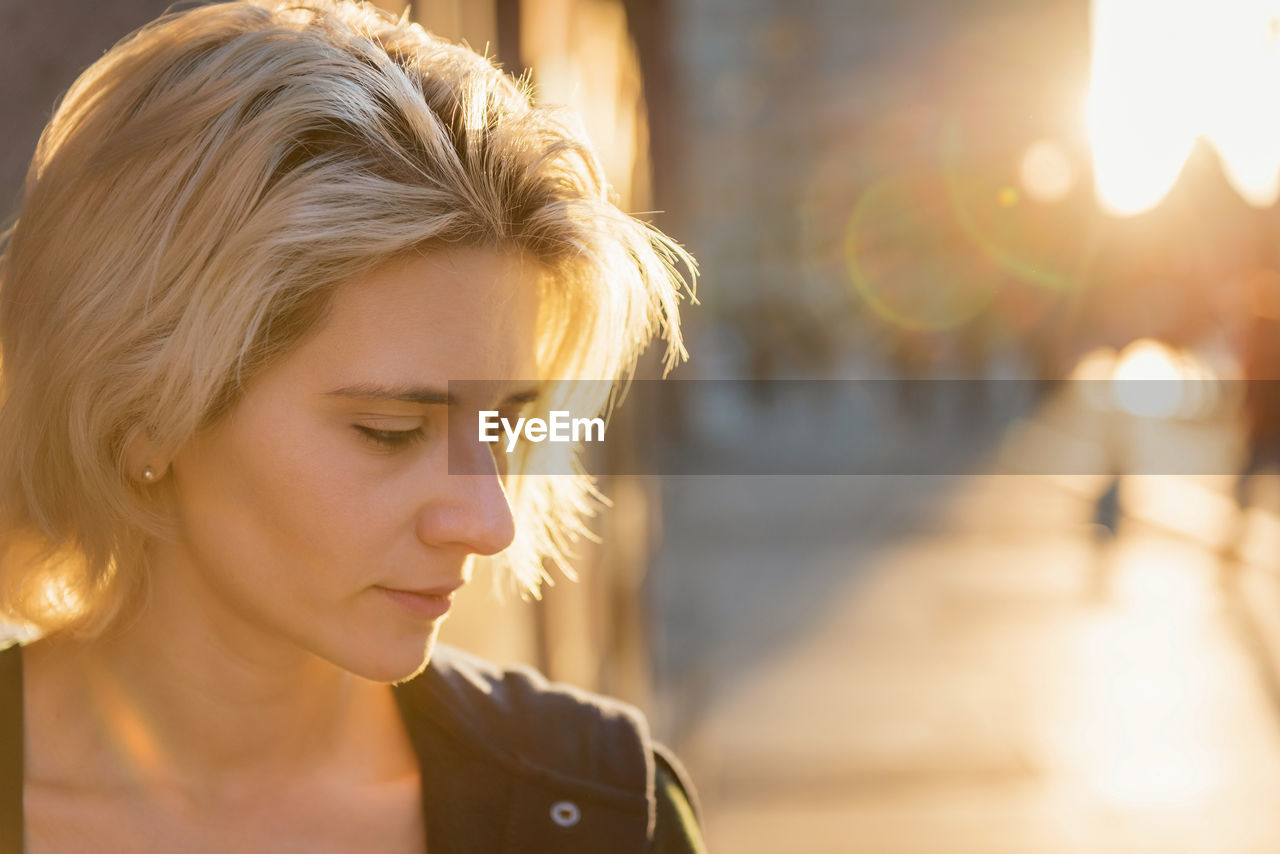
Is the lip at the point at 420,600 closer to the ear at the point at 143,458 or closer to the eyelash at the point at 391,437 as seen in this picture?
the eyelash at the point at 391,437

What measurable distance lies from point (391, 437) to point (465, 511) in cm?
14

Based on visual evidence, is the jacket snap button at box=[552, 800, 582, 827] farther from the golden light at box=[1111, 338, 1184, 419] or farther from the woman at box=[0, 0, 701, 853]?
the golden light at box=[1111, 338, 1184, 419]

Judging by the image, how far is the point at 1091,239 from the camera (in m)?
32.1

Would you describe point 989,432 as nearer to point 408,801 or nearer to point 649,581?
point 649,581

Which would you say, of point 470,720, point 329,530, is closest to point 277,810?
point 470,720

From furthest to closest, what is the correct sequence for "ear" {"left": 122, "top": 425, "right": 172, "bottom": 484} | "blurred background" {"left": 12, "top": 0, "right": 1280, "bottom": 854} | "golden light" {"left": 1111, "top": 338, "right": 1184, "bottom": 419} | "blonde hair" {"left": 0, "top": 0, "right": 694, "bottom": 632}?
"golden light" {"left": 1111, "top": 338, "right": 1184, "bottom": 419}
"blurred background" {"left": 12, "top": 0, "right": 1280, "bottom": 854}
"ear" {"left": 122, "top": 425, "right": 172, "bottom": 484}
"blonde hair" {"left": 0, "top": 0, "right": 694, "bottom": 632}

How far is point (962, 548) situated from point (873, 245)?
40.4 m

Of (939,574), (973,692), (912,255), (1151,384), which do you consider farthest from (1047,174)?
(973,692)

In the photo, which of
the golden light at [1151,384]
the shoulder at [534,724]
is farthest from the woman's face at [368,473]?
the golden light at [1151,384]

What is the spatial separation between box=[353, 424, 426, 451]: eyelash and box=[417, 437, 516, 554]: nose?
0.05 meters

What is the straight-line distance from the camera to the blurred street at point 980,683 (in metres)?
4.86

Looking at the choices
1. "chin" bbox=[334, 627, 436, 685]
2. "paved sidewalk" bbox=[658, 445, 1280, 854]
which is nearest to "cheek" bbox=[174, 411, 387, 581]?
"chin" bbox=[334, 627, 436, 685]

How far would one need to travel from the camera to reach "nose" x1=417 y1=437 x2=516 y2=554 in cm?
169

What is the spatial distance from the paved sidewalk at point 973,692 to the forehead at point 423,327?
11.2ft
